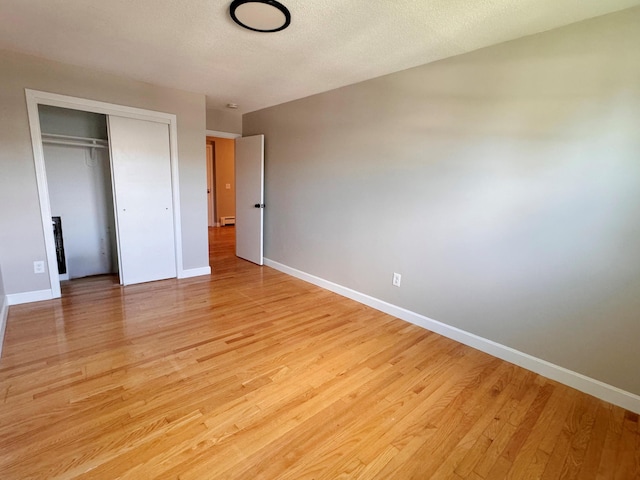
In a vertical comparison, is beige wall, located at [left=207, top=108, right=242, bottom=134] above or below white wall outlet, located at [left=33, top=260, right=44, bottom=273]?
above

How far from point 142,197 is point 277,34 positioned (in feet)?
8.17

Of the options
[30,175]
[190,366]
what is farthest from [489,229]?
[30,175]

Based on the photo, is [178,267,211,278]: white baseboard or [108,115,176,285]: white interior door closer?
[108,115,176,285]: white interior door

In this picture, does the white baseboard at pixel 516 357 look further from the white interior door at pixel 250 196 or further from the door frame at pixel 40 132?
the door frame at pixel 40 132

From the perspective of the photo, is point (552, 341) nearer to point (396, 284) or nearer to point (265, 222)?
point (396, 284)

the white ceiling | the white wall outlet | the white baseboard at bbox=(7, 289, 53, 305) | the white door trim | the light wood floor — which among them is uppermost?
the white ceiling

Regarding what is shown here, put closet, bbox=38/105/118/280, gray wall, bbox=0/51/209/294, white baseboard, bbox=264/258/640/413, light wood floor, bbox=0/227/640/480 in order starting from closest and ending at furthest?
light wood floor, bbox=0/227/640/480
white baseboard, bbox=264/258/640/413
gray wall, bbox=0/51/209/294
closet, bbox=38/105/118/280

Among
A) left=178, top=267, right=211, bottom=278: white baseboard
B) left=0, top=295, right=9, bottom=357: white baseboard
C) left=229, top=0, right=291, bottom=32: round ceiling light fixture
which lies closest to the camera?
left=229, top=0, right=291, bottom=32: round ceiling light fixture

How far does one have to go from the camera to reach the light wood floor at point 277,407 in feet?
4.59

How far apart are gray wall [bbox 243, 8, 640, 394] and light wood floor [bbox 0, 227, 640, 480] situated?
0.40m

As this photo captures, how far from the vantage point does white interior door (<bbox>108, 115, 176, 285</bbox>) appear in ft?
11.0

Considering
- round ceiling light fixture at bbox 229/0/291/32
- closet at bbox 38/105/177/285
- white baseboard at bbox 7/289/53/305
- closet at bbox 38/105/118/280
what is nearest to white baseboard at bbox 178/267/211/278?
closet at bbox 38/105/177/285

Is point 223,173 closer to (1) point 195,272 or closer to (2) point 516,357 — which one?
(1) point 195,272

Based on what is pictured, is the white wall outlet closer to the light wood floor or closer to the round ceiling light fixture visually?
the light wood floor
